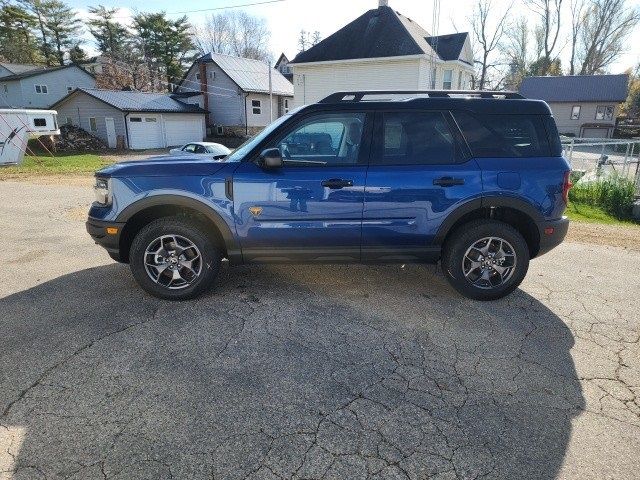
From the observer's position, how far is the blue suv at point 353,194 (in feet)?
12.8

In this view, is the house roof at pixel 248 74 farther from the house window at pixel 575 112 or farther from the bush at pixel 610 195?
the house window at pixel 575 112

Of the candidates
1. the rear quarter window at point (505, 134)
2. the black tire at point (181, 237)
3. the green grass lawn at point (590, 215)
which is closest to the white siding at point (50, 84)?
the black tire at point (181, 237)

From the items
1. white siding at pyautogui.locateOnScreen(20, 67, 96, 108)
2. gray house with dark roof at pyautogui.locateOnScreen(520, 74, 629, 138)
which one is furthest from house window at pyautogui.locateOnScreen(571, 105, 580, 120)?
white siding at pyautogui.locateOnScreen(20, 67, 96, 108)

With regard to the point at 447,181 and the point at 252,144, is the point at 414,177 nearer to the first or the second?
the point at 447,181

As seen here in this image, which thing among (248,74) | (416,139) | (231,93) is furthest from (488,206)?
(248,74)

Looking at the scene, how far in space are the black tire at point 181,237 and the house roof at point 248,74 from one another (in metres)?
30.6

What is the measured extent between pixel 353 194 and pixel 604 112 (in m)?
49.2

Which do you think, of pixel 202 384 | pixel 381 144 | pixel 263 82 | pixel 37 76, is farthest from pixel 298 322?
pixel 37 76

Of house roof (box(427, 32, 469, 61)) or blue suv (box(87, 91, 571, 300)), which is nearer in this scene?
blue suv (box(87, 91, 571, 300))

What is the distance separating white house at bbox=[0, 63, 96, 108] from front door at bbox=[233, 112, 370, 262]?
133 ft

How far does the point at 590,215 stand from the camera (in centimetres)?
915

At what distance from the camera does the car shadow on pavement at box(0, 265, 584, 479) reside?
2.26 m

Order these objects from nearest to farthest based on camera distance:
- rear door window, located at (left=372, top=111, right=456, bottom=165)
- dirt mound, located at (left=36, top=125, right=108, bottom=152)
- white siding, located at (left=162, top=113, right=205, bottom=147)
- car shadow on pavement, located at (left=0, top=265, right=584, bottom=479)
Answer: car shadow on pavement, located at (left=0, top=265, right=584, bottom=479) < rear door window, located at (left=372, top=111, right=456, bottom=165) < dirt mound, located at (left=36, top=125, right=108, bottom=152) < white siding, located at (left=162, top=113, right=205, bottom=147)

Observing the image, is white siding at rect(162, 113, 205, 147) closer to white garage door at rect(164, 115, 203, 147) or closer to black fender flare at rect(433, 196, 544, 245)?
white garage door at rect(164, 115, 203, 147)
